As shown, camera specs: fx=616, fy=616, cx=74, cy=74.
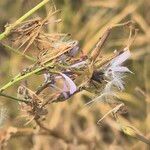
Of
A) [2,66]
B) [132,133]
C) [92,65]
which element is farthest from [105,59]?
[2,66]

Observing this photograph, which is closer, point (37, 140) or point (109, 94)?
point (109, 94)

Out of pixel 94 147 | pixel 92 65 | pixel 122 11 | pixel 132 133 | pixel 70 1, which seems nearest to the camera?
pixel 92 65

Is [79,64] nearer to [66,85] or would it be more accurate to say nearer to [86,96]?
[66,85]

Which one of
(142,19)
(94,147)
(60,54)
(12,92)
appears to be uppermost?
(60,54)

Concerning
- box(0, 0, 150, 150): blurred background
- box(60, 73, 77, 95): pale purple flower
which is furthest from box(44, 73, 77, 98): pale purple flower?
box(0, 0, 150, 150): blurred background

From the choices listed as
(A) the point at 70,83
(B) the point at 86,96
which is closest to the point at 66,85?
(A) the point at 70,83

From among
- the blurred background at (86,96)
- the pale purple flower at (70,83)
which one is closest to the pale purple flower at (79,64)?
the pale purple flower at (70,83)

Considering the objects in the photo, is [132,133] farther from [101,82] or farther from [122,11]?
[122,11]

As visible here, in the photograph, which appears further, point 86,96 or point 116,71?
point 86,96
